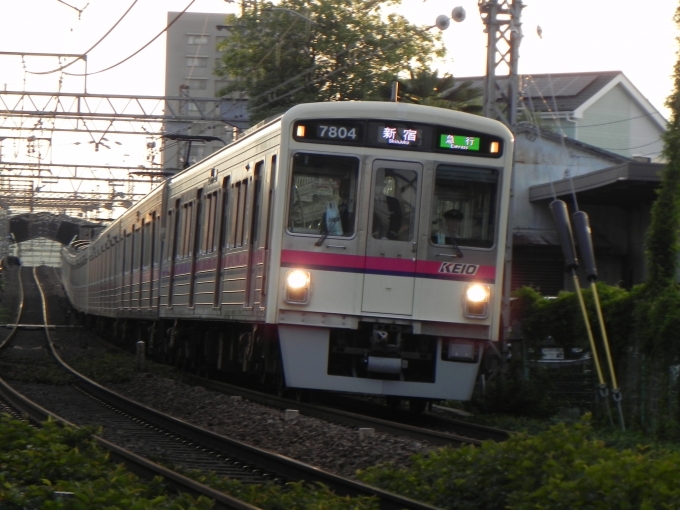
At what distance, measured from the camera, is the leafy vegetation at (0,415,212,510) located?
5.41 metres

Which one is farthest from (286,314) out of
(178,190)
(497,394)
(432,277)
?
(178,190)

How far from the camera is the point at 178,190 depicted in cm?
1688

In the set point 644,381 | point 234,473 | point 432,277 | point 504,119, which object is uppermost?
point 504,119

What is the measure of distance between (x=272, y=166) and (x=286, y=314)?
156 centimetres

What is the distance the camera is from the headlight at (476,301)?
420 inches

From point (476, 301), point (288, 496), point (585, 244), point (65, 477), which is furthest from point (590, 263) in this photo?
point (65, 477)

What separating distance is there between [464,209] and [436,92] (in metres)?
19.8

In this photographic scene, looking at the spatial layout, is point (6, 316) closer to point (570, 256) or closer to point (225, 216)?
A: point (225, 216)

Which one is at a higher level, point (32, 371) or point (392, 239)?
point (392, 239)

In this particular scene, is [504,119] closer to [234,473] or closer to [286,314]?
[286,314]

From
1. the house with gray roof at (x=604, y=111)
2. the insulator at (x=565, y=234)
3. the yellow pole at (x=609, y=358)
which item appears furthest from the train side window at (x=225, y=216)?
the house with gray roof at (x=604, y=111)

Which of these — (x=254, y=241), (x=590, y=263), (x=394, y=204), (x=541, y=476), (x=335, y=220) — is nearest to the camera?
(x=541, y=476)

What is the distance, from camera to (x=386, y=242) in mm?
10617

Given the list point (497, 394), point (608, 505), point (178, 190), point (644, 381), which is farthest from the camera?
point (178, 190)
